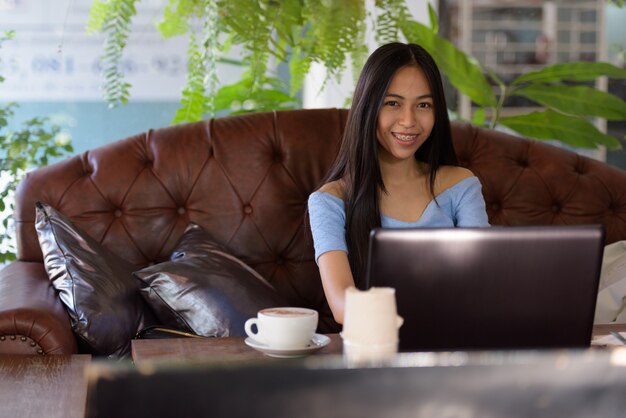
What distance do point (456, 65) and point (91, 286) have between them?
1.50 metres

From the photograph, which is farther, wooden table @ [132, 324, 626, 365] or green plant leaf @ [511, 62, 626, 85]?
green plant leaf @ [511, 62, 626, 85]

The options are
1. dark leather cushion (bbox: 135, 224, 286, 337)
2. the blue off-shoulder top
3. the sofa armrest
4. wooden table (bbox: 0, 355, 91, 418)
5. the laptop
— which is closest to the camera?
the laptop

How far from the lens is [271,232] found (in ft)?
8.40

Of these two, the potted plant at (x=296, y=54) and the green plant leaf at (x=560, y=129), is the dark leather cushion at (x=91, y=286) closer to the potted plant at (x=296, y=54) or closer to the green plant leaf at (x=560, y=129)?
the potted plant at (x=296, y=54)

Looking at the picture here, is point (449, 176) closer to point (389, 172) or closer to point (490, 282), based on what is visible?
point (389, 172)

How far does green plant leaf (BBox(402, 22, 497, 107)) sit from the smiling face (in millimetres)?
773

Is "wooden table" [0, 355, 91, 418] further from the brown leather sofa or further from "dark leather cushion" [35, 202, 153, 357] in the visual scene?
the brown leather sofa

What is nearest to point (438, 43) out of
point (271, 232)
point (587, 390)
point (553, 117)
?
point (553, 117)

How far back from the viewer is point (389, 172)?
2.29 m

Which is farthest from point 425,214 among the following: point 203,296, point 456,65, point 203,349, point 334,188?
point 456,65

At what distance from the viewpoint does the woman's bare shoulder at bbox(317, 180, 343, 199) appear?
2.21m

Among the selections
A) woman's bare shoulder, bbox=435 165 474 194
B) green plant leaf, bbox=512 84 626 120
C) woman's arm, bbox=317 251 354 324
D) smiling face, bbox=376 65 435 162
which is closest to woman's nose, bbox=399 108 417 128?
smiling face, bbox=376 65 435 162

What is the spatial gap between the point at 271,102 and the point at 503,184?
2.65 ft

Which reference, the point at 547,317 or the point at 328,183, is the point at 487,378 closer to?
the point at 547,317
